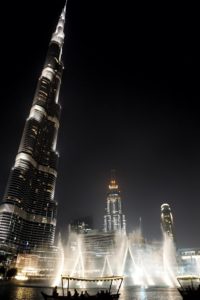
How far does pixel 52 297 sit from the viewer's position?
145ft

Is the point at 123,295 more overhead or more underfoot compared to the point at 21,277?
more underfoot

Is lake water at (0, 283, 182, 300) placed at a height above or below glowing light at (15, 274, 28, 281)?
below

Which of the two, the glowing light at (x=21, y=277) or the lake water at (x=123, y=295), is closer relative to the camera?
the lake water at (x=123, y=295)

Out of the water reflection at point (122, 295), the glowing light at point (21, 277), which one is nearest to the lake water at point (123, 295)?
the water reflection at point (122, 295)

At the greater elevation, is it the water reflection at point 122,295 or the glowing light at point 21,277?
the glowing light at point 21,277

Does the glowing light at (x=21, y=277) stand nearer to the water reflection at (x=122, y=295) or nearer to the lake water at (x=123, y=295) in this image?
the lake water at (x=123, y=295)

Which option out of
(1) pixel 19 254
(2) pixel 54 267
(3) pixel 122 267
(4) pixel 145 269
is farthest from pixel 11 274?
(4) pixel 145 269

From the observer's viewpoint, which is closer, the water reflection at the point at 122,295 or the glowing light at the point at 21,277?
the water reflection at the point at 122,295

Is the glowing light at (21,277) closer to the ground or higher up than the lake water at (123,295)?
higher up

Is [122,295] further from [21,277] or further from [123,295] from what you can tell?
[21,277]

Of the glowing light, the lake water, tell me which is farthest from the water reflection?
the glowing light

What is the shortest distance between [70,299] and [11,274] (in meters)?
100.0

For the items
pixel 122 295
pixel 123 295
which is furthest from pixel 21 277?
pixel 123 295

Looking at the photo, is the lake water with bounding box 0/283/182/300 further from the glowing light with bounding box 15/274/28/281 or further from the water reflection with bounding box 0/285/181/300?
the glowing light with bounding box 15/274/28/281
